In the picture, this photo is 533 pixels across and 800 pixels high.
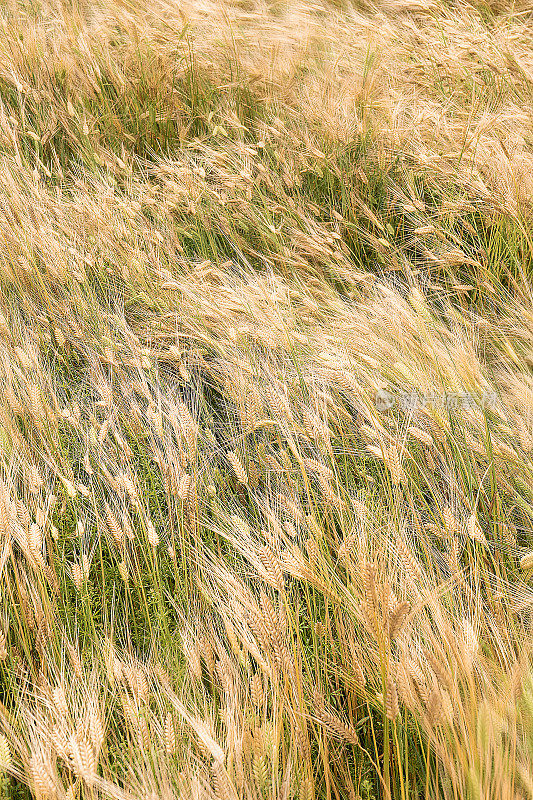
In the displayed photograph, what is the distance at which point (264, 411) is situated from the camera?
161 centimetres

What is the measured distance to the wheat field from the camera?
950 mm

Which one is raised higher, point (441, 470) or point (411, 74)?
point (411, 74)

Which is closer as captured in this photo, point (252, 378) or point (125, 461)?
point (125, 461)

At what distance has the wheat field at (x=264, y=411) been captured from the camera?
0.95 meters

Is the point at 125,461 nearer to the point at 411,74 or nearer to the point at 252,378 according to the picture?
the point at 252,378

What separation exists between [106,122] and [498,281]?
2.04m

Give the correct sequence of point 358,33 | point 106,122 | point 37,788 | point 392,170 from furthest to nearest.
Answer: point 358,33 → point 106,122 → point 392,170 → point 37,788

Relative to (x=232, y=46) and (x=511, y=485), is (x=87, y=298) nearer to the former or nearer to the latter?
(x=511, y=485)

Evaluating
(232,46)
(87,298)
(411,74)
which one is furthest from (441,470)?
(232,46)

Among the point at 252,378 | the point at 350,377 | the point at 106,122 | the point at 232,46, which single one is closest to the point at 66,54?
the point at 106,122

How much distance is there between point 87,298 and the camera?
6.72 feet

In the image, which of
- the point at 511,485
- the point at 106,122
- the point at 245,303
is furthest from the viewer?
the point at 106,122

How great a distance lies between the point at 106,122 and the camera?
9.59ft

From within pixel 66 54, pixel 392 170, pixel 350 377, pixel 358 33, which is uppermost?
pixel 358 33
